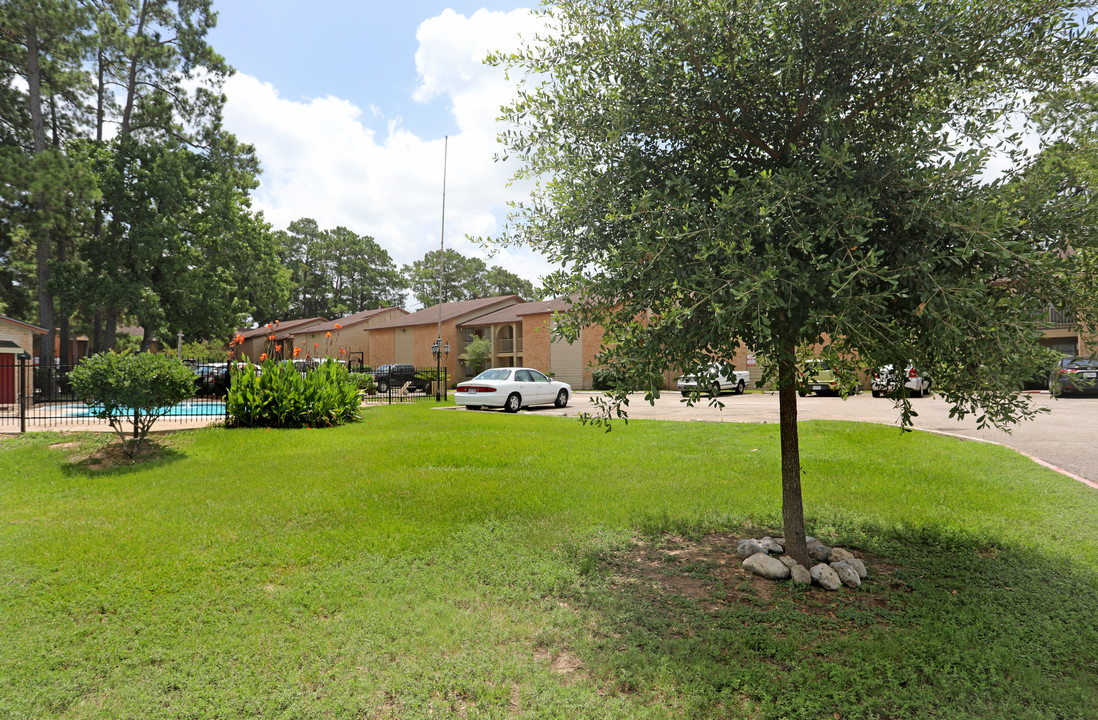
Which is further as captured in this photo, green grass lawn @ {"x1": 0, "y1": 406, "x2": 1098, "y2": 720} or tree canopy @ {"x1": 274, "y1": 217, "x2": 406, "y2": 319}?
tree canopy @ {"x1": 274, "y1": 217, "x2": 406, "y2": 319}

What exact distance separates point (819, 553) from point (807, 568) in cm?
36

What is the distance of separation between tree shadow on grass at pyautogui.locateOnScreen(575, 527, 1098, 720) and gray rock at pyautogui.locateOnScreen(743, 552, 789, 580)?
0.21ft

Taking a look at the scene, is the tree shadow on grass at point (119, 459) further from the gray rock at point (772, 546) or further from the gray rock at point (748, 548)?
the gray rock at point (772, 546)

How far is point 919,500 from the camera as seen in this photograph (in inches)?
259

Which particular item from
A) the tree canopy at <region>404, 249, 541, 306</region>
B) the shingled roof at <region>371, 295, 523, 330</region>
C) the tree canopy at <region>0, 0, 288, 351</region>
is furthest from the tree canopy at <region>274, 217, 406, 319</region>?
the tree canopy at <region>0, 0, 288, 351</region>

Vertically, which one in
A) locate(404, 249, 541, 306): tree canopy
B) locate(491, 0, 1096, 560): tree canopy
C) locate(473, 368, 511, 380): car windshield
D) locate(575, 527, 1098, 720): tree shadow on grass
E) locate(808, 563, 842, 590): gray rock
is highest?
locate(404, 249, 541, 306): tree canopy

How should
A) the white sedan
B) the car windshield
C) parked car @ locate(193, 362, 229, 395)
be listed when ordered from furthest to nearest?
the car windshield → the white sedan → parked car @ locate(193, 362, 229, 395)

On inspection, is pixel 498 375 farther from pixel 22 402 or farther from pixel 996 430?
pixel 996 430

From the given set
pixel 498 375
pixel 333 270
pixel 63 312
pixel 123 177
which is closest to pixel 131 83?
pixel 123 177

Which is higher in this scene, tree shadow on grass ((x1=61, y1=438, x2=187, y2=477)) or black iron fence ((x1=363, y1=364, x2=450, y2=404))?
black iron fence ((x1=363, y1=364, x2=450, y2=404))

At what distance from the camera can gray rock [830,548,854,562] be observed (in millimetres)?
4641

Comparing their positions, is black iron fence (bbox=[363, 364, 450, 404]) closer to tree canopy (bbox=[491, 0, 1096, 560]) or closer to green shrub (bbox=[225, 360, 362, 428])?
green shrub (bbox=[225, 360, 362, 428])

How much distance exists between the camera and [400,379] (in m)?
31.4

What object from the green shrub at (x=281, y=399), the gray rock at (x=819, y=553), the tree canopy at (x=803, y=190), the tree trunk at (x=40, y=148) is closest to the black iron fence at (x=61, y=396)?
the green shrub at (x=281, y=399)
